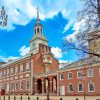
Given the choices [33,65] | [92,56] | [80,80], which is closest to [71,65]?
[80,80]

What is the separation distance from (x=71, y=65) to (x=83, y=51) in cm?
2804

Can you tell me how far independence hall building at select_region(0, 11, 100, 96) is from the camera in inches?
1905

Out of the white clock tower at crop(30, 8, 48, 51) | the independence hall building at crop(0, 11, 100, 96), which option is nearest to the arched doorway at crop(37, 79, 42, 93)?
the independence hall building at crop(0, 11, 100, 96)

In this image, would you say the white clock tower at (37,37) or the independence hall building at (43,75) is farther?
the white clock tower at (37,37)

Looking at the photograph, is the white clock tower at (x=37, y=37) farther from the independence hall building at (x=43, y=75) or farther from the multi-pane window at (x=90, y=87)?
the multi-pane window at (x=90, y=87)

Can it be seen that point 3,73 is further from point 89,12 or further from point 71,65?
point 89,12

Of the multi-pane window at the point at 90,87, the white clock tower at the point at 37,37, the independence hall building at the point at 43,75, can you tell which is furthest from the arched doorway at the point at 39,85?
the multi-pane window at the point at 90,87

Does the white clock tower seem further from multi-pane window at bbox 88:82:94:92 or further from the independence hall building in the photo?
multi-pane window at bbox 88:82:94:92

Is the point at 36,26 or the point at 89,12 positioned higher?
the point at 36,26

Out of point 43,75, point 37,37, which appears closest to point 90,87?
point 43,75

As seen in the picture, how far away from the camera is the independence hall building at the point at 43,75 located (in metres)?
48.4

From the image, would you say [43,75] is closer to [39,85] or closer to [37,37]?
[39,85]

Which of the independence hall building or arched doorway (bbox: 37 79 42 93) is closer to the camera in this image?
the independence hall building

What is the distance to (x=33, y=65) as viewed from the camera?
209 ft
